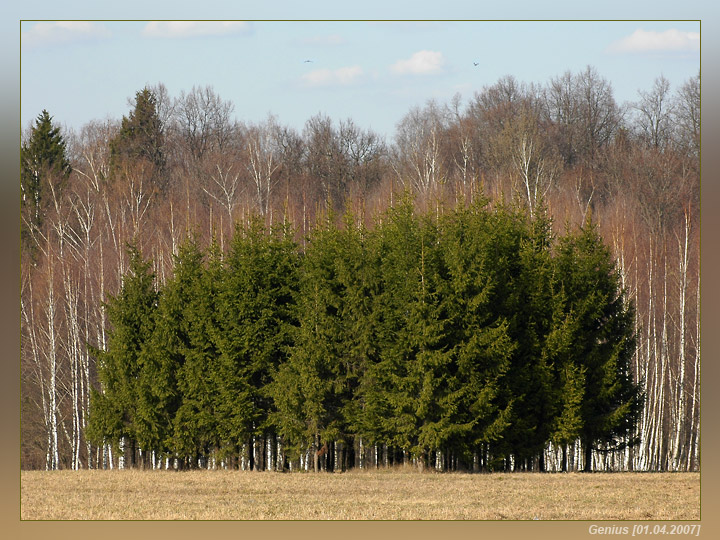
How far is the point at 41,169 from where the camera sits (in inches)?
2063

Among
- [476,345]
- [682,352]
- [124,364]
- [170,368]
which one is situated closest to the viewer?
[476,345]

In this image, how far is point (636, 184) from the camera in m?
48.0

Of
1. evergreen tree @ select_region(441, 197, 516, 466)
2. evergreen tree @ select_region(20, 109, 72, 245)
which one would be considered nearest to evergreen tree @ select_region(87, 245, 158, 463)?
evergreen tree @ select_region(441, 197, 516, 466)

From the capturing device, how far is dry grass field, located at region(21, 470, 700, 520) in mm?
18875

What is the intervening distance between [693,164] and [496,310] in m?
21.5

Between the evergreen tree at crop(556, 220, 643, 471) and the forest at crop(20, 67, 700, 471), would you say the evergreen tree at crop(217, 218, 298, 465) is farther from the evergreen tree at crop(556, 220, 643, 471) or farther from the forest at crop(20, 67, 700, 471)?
the evergreen tree at crop(556, 220, 643, 471)

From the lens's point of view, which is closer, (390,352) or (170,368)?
(390,352)

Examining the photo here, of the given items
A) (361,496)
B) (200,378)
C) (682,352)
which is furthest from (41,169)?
(361,496)

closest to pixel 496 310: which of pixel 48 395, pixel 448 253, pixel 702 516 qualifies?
pixel 448 253

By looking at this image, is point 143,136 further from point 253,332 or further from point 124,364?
point 253,332

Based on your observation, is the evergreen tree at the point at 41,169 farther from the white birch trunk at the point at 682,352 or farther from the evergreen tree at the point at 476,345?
the white birch trunk at the point at 682,352

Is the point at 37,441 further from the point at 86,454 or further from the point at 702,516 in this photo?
the point at 702,516

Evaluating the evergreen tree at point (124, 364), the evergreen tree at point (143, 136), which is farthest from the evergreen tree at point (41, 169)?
the evergreen tree at point (124, 364)

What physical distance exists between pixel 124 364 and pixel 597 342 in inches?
610
